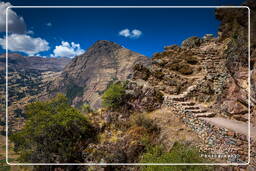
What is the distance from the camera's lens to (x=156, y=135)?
8.81 meters

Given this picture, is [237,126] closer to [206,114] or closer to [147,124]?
[206,114]

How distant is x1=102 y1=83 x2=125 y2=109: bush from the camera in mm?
11438

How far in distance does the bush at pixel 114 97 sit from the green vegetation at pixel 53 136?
2.22m

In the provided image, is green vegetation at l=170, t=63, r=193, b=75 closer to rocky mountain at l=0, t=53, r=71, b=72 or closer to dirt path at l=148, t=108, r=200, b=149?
dirt path at l=148, t=108, r=200, b=149

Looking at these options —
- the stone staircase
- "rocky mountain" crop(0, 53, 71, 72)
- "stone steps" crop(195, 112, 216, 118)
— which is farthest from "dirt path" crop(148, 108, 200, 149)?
"rocky mountain" crop(0, 53, 71, 72)

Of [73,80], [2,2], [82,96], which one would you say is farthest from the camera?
[73,80]

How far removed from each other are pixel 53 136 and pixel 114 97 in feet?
15.6

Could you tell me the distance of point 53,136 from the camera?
9.55m

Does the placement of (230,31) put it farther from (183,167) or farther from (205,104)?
(183,167)

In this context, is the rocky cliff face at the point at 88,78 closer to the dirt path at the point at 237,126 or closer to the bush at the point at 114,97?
the bush at the point at 114,97

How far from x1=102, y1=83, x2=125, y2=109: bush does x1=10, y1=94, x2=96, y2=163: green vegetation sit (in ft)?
7.29

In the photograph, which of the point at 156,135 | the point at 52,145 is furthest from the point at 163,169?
the point at 52,145

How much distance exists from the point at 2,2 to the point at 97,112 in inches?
328

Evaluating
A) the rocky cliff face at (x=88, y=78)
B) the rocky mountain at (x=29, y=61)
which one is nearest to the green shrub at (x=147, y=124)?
the rocky mountain at (x=29, y=61)
